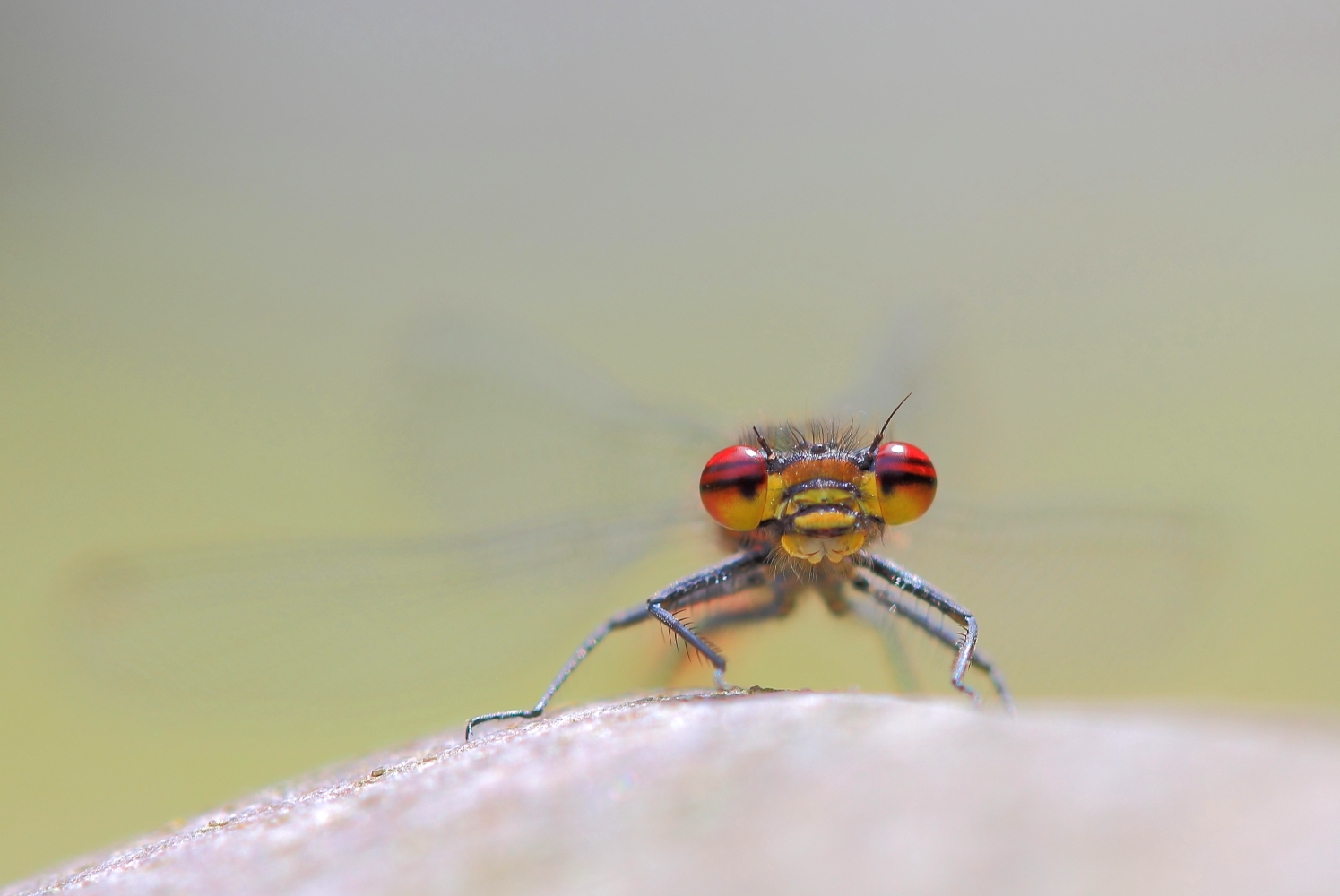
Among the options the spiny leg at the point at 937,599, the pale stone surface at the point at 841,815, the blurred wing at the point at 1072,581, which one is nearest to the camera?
the pale stone surface at the point at 841,815

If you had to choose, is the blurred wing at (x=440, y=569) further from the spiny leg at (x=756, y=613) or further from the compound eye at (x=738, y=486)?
the compound eye at (x=738, y=486)

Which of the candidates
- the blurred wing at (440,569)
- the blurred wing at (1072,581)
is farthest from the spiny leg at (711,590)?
the blurred wing at (1072,581)

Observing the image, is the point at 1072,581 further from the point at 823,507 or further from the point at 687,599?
the point at 687,599

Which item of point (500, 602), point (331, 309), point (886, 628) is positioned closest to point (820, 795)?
point (886, 628)

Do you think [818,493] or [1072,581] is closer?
[818,493]

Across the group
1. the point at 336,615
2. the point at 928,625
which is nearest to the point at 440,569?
the point at 336,615

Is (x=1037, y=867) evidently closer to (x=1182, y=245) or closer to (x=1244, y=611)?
(x=1244, y=611)

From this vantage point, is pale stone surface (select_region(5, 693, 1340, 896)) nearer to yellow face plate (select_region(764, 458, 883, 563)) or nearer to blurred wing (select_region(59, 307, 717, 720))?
yellow face plate (select_region(764, 458, 883, 563))
